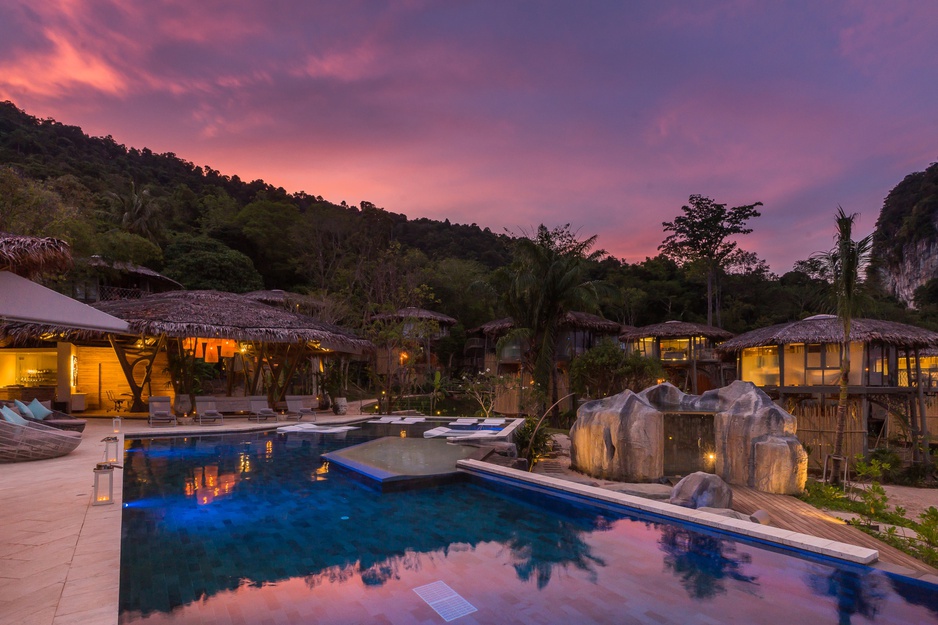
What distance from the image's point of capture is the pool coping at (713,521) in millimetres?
4609

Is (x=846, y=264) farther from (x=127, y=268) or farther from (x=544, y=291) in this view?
(x=127, y=268)

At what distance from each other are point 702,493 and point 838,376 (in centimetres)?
1326

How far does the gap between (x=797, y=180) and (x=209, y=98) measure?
27.8m

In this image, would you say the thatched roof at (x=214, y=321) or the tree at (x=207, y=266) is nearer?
the thatched roof at (x=214, y=321)

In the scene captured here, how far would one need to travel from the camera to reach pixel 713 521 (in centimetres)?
547

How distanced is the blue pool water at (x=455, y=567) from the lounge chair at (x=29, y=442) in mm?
2304

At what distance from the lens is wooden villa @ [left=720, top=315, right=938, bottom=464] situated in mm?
15336

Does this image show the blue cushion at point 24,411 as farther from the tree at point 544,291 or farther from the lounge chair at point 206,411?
the tree at point 544,291

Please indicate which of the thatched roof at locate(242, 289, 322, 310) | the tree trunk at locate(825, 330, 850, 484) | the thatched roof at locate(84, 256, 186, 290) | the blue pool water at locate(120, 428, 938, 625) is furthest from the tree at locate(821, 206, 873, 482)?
the thatched roof at locate(84, 256, 186, 290)

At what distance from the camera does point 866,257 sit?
12.0 metres

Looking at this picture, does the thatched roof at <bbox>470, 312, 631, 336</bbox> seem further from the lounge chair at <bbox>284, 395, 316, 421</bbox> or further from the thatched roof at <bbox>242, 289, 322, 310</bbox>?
the lounge chair at <bbox>284, 395, 316, 421</bbox>

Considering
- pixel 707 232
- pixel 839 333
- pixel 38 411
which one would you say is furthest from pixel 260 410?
pixel 707 232

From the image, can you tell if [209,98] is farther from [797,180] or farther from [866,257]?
[797,180]

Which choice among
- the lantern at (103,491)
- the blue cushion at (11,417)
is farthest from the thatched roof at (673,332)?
the lantern at (103,491)
